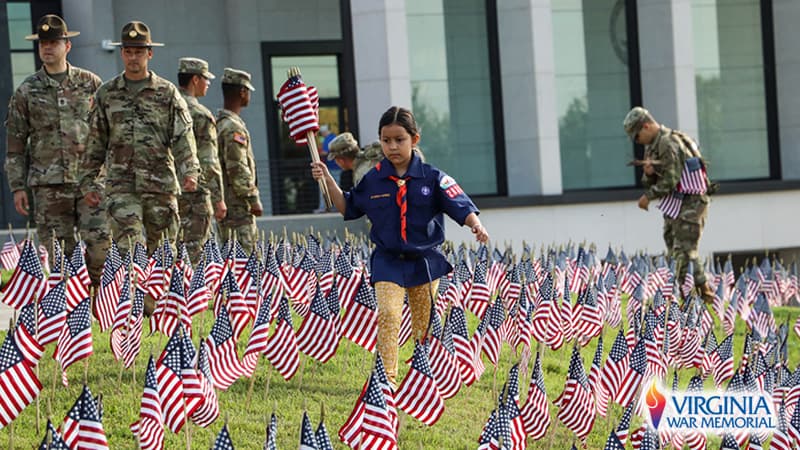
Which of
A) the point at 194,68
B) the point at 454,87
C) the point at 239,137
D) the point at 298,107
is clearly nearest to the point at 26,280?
the point at 298,107

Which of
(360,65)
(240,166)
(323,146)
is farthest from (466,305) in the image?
(323,146)

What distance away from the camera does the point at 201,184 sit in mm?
10938

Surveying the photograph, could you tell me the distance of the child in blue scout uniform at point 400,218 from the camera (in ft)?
24.8

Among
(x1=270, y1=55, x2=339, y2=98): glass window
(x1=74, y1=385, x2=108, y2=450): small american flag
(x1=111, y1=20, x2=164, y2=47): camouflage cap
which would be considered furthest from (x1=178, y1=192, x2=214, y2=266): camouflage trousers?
(x1=270, y1=55, x2=339, y2=98): glass window

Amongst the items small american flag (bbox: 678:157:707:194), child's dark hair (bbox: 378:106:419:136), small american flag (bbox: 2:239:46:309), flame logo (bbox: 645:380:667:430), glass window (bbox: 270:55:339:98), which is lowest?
flame logo (bbox: 645:380:667:430)

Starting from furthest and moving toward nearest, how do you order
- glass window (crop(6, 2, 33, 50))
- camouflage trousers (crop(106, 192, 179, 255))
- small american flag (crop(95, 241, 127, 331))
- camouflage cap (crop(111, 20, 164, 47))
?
1. glass window (crop(6, 2, 33, 50))
2. camouflage trousers (crop(106, 192, 179, 255))
3. camouflage cap (crop(111, 20, 164, 47))
4. small american flag (crop(95, 241, 127, 331))

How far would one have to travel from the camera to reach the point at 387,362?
7594 millimetres

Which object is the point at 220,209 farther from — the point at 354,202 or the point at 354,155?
the point at 354,202

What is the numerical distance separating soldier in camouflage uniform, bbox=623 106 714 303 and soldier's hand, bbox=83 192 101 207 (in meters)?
6.09

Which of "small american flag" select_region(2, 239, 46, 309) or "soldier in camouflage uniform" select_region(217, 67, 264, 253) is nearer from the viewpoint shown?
"small american flag" select_region(2, 239, 46, 309)

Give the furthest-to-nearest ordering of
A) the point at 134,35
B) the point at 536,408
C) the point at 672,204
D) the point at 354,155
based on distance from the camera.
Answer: the point at 672,204 → the point at 354,155 → the point at 134,35 → the point at 536,408

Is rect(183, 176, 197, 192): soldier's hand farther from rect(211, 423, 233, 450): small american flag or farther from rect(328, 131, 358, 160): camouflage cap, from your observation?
rect(211, 423, 233, 450): small american flag

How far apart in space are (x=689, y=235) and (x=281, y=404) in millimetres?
6805

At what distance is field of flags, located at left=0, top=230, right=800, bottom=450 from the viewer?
6047 millimetres
